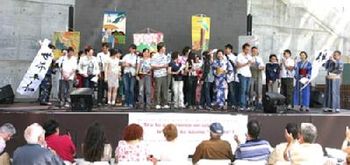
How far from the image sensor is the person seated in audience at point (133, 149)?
529 cm

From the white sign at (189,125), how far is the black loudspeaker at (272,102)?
1200 mm

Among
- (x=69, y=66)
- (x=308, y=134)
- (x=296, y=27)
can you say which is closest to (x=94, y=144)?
(x=308, y=134)

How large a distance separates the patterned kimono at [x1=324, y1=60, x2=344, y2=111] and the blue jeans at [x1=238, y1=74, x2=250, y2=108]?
185 cm

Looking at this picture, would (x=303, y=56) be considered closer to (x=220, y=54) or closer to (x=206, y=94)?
(x=220, y=54)

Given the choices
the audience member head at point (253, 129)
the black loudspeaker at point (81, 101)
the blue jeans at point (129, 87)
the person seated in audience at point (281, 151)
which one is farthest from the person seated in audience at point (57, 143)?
the blue jeans at point (129, 87)

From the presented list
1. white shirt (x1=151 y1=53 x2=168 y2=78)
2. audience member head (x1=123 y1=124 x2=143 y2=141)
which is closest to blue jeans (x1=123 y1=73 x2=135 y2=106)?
white shirt (x1=151 y1=53 x2=168 y2=78)

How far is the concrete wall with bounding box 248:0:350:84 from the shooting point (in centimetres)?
1588

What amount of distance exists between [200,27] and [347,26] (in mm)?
6367

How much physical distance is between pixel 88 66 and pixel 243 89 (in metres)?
3.45

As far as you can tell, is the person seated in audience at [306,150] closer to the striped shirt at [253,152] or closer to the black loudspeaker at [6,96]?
the striped shirt at [253,152]

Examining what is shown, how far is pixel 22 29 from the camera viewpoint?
12.9 meters

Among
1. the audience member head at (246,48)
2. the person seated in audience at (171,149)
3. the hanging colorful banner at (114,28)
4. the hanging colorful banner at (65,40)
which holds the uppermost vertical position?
the hanging colorful banner at (114,28)

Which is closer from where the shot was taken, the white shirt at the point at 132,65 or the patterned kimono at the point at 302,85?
the white shirt at the point at 132,65

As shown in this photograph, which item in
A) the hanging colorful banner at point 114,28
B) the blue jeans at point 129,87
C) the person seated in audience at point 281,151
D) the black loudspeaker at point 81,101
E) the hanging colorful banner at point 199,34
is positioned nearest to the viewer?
the person seated in audience at point 281,151
